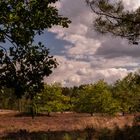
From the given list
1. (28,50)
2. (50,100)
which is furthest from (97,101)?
(28,50)

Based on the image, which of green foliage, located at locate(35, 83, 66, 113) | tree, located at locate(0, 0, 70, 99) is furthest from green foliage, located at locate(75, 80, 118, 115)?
tree, located at locate(0, 0, 70, 99)

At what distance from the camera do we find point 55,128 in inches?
1991

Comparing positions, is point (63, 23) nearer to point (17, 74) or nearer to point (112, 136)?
point (17, 74)

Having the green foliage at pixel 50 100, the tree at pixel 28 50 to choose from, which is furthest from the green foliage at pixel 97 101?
the tree at pixel 28 50

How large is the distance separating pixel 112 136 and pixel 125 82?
219 ft

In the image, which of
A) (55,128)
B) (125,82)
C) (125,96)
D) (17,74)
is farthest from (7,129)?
(125,82)

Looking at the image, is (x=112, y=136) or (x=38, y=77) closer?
(x=38, y=77)

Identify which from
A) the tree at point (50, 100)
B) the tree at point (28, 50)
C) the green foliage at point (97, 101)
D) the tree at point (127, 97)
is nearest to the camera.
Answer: the tree at point (28, 50)

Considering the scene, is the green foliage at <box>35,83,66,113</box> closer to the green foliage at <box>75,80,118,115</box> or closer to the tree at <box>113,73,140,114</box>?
the green foliage at <box>75,80,118,115</box>

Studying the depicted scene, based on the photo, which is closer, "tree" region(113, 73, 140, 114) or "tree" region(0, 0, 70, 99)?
"tree" region(0, 0, 70, 99)

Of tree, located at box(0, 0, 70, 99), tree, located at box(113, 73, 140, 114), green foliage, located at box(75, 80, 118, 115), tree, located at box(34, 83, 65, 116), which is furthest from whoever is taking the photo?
tree, located at box(113, 73, 140, 114)

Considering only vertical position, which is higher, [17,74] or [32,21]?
[32,21]

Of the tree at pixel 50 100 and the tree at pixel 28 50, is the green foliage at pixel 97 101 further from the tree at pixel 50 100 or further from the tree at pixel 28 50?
the tree at pixel 28 50

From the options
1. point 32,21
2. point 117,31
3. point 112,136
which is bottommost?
point 112,136
